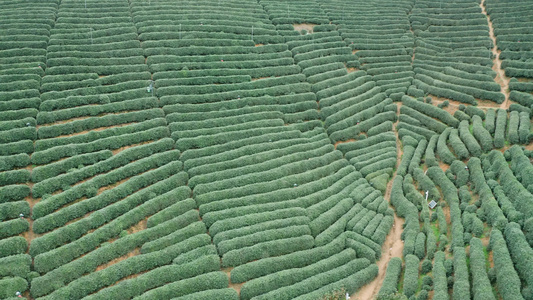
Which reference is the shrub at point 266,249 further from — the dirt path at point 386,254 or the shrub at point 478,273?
the shrub at point 478,273

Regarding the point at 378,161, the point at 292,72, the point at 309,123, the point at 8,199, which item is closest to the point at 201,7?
the point at 292,72

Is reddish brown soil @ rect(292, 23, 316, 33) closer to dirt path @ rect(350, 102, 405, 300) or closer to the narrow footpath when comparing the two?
the narrow footpath

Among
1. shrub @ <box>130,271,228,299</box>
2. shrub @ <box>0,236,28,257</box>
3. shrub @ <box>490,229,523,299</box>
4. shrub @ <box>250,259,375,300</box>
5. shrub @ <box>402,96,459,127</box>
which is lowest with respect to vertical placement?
shrub @ <box>490,229,523,299</box>

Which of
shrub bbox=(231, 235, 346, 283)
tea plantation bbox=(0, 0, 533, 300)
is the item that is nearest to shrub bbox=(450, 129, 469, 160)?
tea plantation bbox=(0, 0, 533, 300)

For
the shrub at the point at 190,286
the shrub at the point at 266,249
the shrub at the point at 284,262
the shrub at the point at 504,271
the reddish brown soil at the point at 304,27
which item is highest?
the reddish brown soil at the point at 304,27

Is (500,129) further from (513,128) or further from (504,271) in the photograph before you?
(504,271)

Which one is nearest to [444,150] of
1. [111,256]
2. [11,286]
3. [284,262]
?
[284,262]

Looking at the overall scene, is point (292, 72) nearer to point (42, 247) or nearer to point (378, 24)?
point (378, 24)

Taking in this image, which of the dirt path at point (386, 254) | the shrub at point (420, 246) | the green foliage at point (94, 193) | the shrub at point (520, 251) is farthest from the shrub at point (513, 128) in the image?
the green foliage at point (94, 193)
